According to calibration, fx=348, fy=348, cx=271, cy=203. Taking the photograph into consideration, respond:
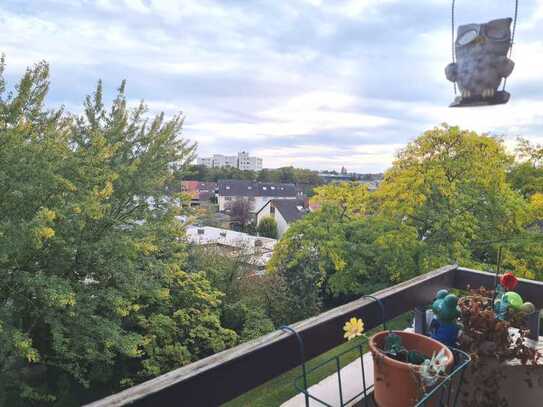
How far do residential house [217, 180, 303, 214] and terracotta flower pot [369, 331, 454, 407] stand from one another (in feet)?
98.9

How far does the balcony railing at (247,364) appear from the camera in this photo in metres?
0.57

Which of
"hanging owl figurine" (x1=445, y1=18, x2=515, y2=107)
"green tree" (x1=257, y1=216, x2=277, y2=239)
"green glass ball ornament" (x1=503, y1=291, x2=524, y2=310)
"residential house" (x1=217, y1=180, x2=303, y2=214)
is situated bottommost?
"green tree" (x1=257, y1=216, x2=277, y2=239)

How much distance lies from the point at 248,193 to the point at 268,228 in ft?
34.6

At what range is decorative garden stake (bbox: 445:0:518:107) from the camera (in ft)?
4.54

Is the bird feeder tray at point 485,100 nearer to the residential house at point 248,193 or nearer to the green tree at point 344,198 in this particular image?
the green tree at point 344,198

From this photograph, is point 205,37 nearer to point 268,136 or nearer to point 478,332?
point 478,332

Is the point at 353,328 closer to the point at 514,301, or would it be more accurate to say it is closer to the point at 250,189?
the point at 514,301

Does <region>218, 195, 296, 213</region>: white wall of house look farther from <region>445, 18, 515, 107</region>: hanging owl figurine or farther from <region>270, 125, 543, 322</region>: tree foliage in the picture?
<region>445, 18, 515, 107</region>: hanging owl figurine

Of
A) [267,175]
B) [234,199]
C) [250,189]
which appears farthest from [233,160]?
[234,199]

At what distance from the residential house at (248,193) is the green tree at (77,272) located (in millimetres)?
25264

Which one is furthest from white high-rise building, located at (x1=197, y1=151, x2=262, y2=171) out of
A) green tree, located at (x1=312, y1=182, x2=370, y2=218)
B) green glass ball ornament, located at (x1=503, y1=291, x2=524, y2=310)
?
green glass ball ornament, located at (x1=503, y1=291, x2=524, y2=310)

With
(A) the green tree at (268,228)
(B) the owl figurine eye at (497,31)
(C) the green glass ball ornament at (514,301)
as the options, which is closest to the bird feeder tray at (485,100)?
(B) the owl figurine eye at (497,31)

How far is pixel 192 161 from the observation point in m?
8.34

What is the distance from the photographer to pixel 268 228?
23.5 meters
